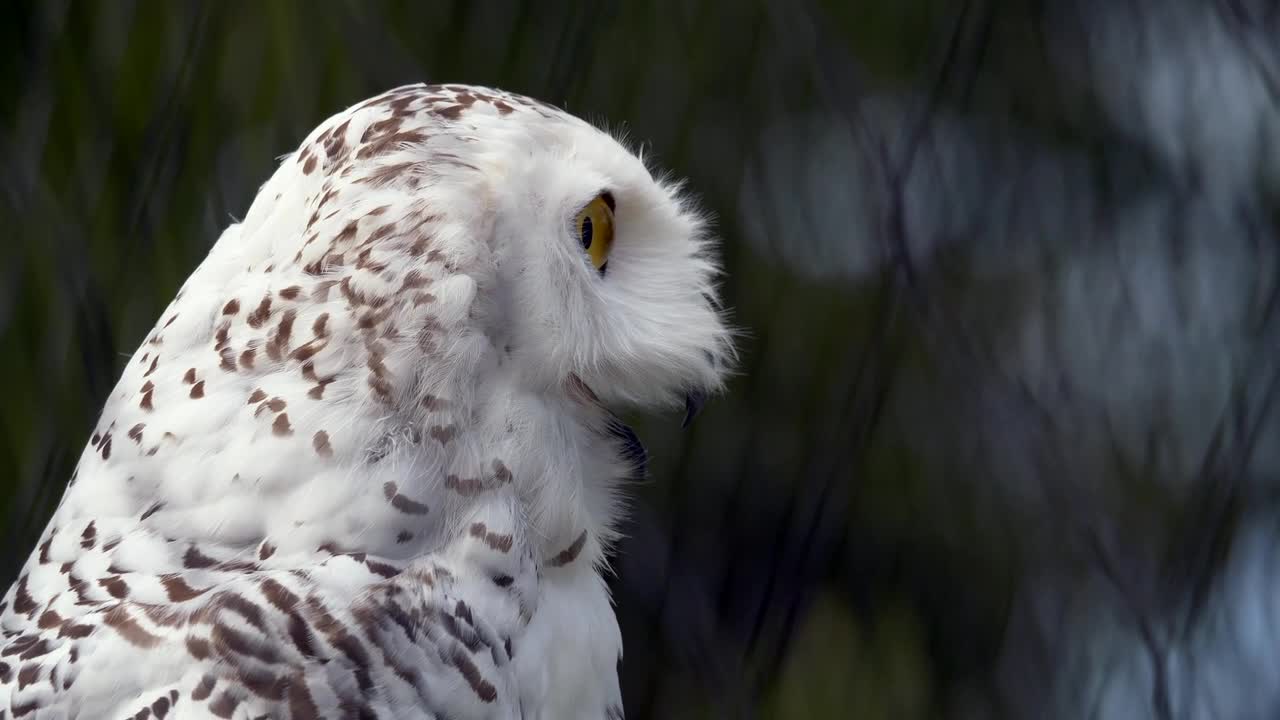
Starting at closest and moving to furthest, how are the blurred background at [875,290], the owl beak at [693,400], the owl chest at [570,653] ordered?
the owl chest at [570,653] → the owl beak at [693,400] → the blurred background at [875,290]

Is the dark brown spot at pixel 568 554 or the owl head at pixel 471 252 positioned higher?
the owl head at pixel 471 252

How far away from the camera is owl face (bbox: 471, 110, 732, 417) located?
74 centimetres

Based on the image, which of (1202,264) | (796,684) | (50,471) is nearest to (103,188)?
(50,471)

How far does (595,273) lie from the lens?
31.3 inches

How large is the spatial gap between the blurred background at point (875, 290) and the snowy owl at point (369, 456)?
1.59ft

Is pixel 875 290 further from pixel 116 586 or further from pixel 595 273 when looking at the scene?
pixel 116 586

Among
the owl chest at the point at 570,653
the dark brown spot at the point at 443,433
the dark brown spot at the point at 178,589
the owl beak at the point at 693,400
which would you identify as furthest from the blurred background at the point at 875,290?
the dark brown spot at the point at 178,589

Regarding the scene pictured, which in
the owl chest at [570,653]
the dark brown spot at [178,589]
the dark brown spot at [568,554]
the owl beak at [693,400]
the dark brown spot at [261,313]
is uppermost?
the dark brown spot at [261,313]

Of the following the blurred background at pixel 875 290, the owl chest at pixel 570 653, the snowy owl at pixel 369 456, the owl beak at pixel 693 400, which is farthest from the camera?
the blurred background at pixel 875 290

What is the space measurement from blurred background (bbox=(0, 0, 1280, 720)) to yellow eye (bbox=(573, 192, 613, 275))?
1.47 feet

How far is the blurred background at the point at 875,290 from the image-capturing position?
4.16ft

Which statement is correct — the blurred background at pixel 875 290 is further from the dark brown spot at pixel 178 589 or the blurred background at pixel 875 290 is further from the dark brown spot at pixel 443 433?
the dark brown spot at pixel 178 589

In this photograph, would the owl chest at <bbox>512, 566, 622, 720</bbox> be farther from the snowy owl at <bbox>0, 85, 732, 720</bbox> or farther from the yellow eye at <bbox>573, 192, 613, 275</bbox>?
the yellow eye at <bbox>573, 192, 613, 275</bbox>

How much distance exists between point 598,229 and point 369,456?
0.25 meters
